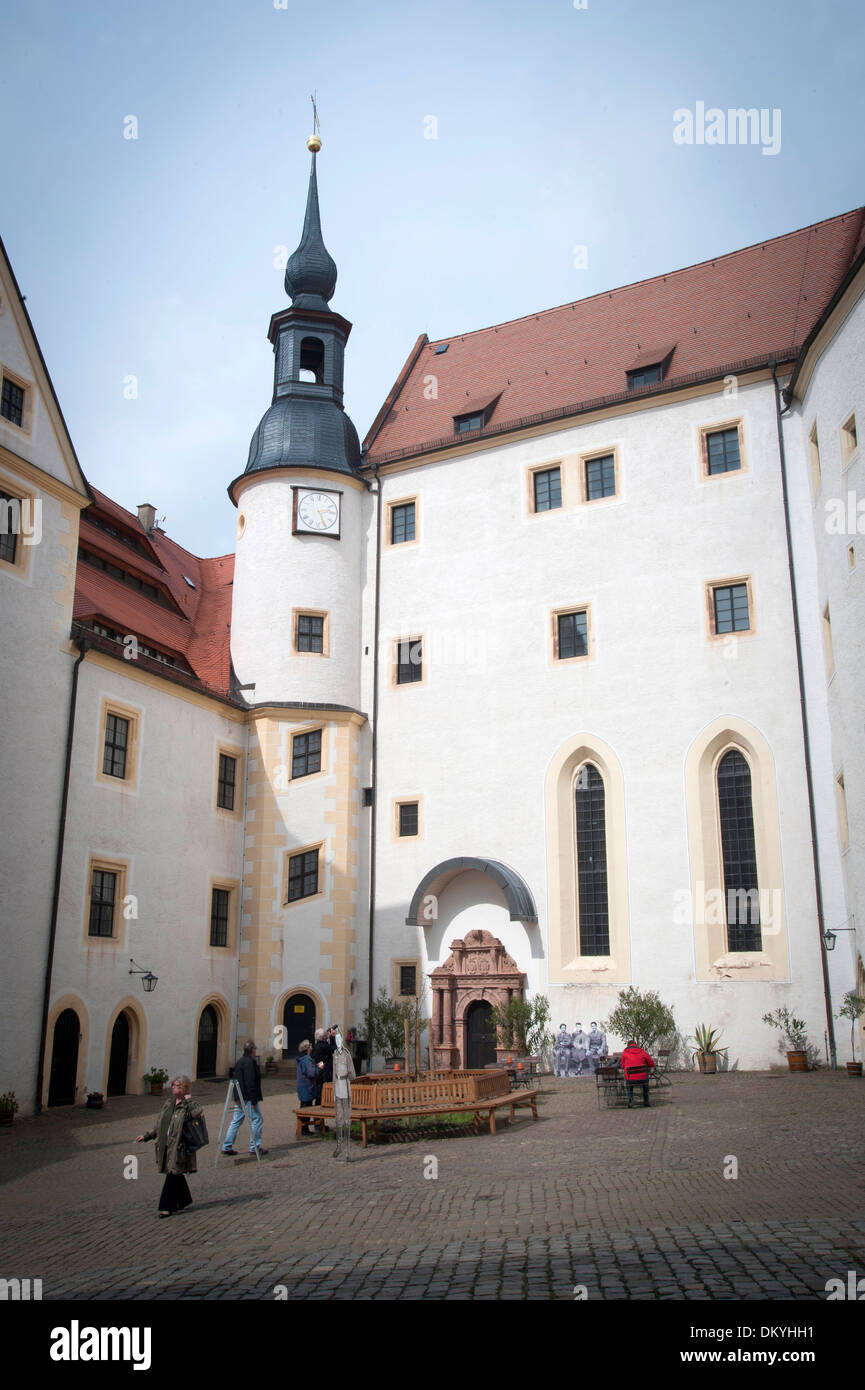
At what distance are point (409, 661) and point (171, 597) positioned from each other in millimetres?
6845

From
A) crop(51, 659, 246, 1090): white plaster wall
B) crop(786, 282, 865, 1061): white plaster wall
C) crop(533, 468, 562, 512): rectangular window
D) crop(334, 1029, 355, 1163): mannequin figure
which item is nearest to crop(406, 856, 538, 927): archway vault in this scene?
crop(51, 659, 246, 1090): white plaster wall

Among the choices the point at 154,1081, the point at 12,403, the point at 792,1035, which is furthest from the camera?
the point at 154,1081

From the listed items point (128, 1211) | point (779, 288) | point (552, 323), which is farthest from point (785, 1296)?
point (552, 323)

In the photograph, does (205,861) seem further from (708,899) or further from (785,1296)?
(785,1296)

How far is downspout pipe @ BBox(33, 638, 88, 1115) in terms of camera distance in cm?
1923

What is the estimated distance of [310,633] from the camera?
28.0 meters

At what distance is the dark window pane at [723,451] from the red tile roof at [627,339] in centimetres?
138

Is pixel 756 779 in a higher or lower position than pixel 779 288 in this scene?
lower

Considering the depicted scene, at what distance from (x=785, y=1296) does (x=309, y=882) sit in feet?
66.1

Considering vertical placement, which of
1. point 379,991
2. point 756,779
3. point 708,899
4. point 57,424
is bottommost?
point 379,991

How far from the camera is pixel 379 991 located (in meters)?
25.6

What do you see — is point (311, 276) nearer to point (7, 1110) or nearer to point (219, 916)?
point (219, 916)

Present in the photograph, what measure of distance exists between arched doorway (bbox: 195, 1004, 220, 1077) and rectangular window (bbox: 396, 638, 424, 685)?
8606 mm

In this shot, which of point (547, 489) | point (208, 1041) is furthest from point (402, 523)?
point (208, 1041)
